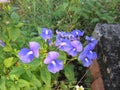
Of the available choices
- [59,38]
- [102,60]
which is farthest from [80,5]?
[59,38]

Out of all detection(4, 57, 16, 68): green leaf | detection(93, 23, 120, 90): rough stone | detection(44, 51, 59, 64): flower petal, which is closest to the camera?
detection(44, 51, 59, 64): flower petal

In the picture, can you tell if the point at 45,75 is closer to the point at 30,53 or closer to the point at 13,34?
the point at 30,53

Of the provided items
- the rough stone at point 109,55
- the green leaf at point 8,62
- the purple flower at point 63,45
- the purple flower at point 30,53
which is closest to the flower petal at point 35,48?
the purple flower at point 30,53

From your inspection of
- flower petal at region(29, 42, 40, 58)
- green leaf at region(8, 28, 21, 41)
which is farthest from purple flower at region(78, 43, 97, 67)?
green leaf at region(8, 28, 21, 41)

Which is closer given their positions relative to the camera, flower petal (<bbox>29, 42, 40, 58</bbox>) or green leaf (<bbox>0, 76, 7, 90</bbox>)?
flower petal (<bbox>29, 42, 40, 58</bbox>)

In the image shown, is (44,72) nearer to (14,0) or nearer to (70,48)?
(70,48)

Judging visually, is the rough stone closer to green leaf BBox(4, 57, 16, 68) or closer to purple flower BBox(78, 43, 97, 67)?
purple flower BBox(78, 43, 97, 67)
